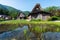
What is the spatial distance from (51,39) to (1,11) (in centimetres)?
8703

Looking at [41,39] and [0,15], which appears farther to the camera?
[0,15]

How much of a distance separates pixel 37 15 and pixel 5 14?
53234mm

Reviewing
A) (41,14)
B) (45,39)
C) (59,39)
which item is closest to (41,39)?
(45,39)

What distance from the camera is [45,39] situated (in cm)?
1178

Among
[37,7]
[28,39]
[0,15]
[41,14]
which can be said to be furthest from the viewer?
[0,15]

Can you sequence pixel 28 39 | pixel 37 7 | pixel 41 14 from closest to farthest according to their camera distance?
pixel 28 39 → pixel 41 14 → pixel 37 7

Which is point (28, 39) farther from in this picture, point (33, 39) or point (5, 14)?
point (5, 14)

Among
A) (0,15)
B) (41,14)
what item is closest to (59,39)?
(41,14)

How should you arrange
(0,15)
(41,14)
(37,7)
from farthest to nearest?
1. (0,15)
2. (37,7)
3. (41,14)

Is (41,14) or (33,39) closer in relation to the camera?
(33,39)

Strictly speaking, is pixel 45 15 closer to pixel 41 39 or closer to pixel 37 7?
pixel 37 7

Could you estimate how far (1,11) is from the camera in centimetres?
9675

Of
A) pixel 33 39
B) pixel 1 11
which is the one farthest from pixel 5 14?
pixel 33 39

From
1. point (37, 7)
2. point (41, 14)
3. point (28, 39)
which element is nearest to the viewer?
point (28, 39)
